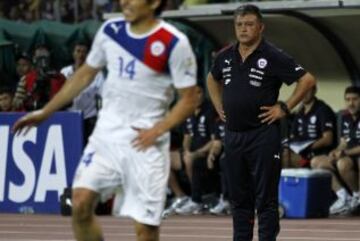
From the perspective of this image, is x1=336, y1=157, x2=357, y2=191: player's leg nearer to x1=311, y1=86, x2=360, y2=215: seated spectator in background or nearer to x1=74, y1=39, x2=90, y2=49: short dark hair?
x1=311, y1=86, x2=360, y2=215: seated spectator in background

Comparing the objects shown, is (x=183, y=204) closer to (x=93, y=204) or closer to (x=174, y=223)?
(x=174, y=223)

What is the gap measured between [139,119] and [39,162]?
946 cm

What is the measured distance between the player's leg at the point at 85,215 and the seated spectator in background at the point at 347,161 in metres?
8.84

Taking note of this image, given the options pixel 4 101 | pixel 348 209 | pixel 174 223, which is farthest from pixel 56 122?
pixel 348 209

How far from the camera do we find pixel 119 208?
8.73m

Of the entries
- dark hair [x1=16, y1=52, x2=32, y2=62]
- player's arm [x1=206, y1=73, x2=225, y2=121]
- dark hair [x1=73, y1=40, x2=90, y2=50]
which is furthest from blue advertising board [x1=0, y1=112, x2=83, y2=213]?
player's arm [x1=206, y1=73, x2=225, y2=121]

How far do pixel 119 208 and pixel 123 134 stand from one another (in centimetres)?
52

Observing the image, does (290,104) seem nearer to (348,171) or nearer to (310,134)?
(348,171)

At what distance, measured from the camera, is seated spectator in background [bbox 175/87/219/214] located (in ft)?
58.1

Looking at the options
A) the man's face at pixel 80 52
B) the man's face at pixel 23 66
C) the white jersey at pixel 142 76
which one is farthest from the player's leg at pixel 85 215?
the man's face at pixel 23 66

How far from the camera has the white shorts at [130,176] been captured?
334 inches

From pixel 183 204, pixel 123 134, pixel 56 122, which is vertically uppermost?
pixel 123 134

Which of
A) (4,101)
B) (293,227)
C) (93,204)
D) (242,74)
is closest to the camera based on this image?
(93,204)

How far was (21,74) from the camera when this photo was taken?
1950cm
